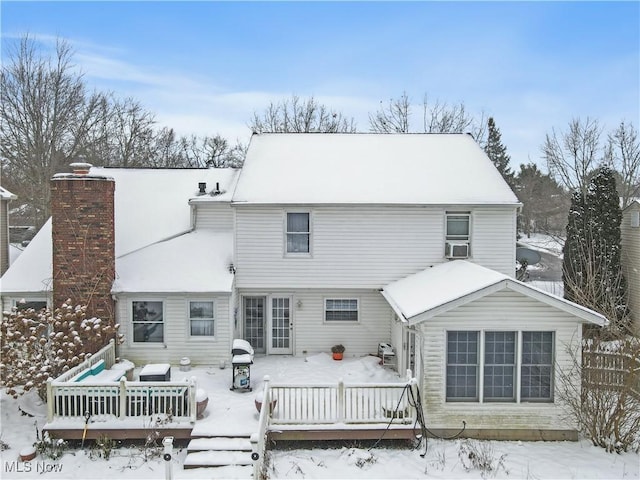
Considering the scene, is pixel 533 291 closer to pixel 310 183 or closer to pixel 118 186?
pixel 310 183

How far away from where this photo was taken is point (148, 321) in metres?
13.2

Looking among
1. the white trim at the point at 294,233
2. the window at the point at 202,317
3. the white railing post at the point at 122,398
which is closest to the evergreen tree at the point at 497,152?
the white trim at the point at 294,233

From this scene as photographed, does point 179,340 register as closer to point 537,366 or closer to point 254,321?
point 254,321

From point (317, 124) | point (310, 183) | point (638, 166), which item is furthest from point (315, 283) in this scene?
point (638, 166)

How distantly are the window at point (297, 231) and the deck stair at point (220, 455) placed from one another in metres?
6.33

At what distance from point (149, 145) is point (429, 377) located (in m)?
31.6

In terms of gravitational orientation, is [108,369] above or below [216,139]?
below

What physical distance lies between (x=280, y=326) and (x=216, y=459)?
6.36 metres

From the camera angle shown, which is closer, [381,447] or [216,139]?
[381,447]

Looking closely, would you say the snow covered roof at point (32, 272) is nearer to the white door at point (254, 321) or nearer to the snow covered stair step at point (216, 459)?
the white door at point (254, 321)

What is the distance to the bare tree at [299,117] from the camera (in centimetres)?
3425

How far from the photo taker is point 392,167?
15.4m

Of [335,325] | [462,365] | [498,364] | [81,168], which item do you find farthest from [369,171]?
[81,168]

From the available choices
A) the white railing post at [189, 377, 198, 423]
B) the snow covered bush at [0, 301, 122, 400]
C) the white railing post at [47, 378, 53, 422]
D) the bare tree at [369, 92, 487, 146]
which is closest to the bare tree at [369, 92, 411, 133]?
the bare tree at [369, 92, 487, 146]
